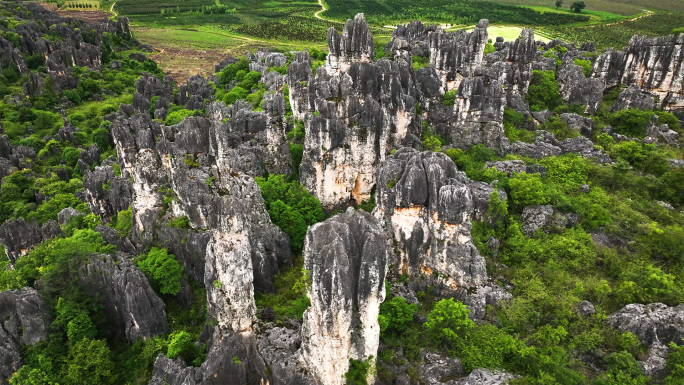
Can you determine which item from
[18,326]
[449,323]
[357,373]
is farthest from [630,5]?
[18,326]

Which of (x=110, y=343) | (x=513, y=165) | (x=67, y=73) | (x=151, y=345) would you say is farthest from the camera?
(x=67, y=73)

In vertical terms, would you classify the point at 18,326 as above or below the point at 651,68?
below

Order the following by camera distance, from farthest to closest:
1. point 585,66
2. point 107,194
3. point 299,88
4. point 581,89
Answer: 1. point 585,66
2. point 581,89
3. point 299,88
4. point 107,194

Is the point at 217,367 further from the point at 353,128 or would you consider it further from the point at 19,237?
the point at 19,237

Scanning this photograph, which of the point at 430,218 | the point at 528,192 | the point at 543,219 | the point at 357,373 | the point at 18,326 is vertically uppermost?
the point at 430,218

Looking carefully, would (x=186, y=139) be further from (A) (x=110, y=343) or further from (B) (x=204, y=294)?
(A) (x=110, y=343)

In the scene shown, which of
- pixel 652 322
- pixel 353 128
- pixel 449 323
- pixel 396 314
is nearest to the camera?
pixel 652 322

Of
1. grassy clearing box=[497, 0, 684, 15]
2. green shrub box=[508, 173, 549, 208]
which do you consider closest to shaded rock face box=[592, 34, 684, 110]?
green shrub box=[508, 173, 549, 208]

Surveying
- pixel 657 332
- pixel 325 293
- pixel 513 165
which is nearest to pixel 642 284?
pixel 657 332
